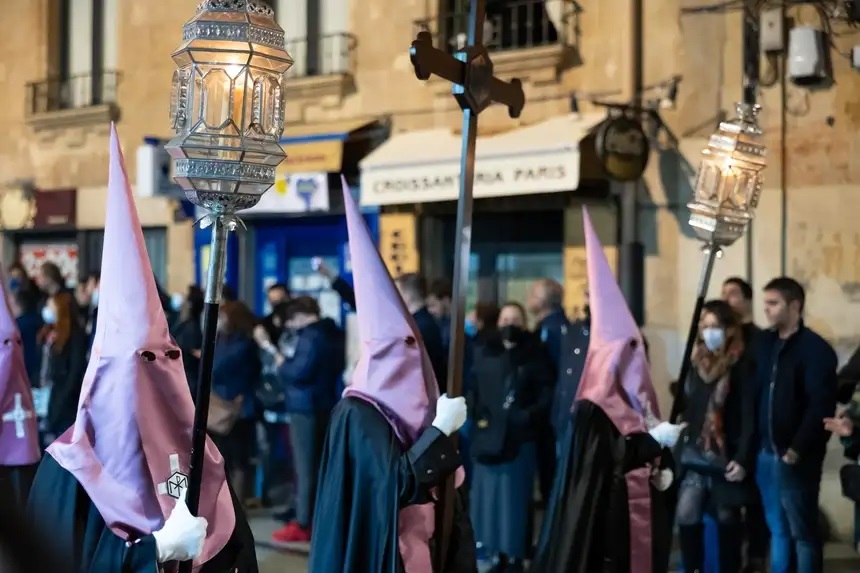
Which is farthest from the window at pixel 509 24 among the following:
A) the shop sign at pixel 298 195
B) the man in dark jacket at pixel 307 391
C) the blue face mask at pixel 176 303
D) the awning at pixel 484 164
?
the blue face mask at pixel 176 303

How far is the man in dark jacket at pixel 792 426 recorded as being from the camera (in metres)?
5.64

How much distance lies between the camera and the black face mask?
667 centimetres

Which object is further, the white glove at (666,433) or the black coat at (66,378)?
the black coat at (66,378)

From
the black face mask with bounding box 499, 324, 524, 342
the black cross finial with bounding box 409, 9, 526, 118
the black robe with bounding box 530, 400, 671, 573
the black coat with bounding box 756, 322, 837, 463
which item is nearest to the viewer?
the black cross finial with bounding box 409, 9, 526, 118

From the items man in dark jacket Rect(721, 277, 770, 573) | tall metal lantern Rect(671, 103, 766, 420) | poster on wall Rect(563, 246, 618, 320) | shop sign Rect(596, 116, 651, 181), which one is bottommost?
man in dark jacket Rect(721, 277, 770, 573)

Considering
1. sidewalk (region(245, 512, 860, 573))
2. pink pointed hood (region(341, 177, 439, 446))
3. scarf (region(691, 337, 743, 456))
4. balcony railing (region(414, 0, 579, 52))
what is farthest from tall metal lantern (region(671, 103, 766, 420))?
balcony railing (region(414, 0, 579, 52))

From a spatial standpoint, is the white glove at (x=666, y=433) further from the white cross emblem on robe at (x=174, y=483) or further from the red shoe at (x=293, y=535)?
the red shoe at (x=293, y=535)

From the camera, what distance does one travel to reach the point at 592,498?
15.1 ft

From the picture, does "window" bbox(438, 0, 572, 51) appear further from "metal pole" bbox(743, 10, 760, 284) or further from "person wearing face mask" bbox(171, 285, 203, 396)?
"person wearing face mask" bbox(171, 285, 203, 396)

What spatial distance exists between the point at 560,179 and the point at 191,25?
6064 millimetres

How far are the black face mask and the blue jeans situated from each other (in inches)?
67.0

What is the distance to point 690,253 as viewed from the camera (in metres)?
8.55

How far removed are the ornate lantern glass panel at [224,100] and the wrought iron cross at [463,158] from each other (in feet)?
3.54

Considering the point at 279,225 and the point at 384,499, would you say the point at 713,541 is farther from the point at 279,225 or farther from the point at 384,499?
the point at 279,225
